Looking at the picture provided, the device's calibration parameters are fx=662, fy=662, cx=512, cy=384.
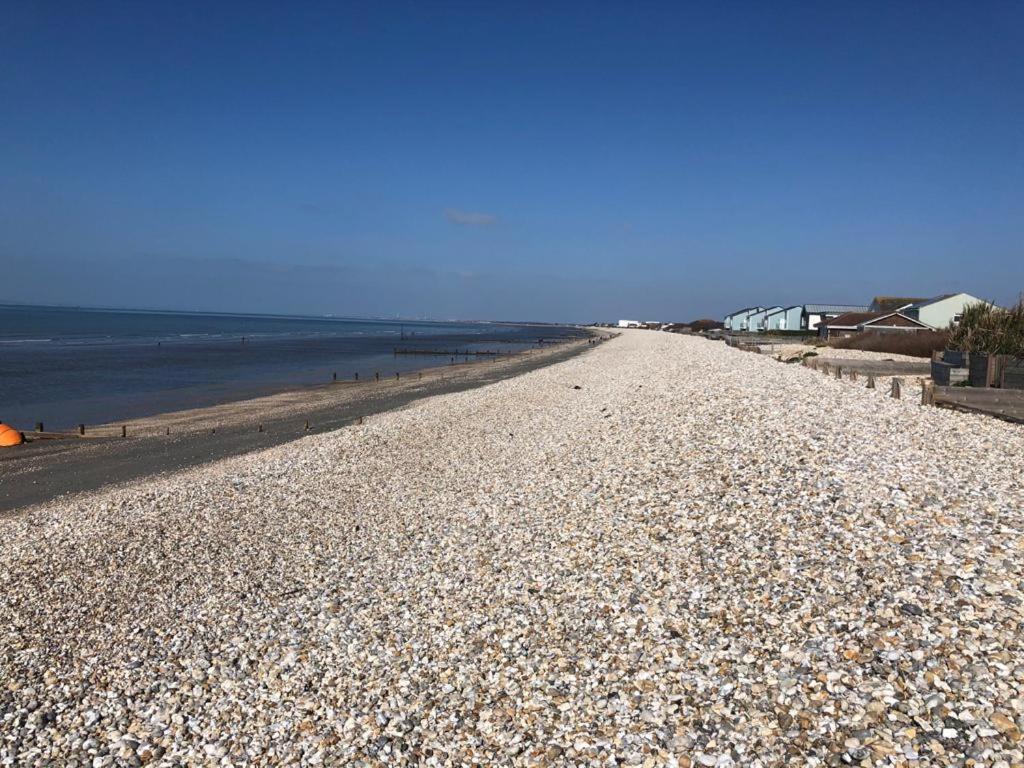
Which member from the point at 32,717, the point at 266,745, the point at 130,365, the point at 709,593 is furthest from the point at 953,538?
the point at 130,365

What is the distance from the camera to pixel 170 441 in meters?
20.1

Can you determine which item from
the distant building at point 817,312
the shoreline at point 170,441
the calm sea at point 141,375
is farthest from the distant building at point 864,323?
the shoreline at point 170,441

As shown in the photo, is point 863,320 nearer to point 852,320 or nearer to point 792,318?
point 852,320

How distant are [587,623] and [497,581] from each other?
5.44 ft

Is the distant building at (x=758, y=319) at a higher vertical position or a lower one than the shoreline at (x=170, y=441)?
higher

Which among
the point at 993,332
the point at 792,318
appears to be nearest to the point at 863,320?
the point at 792,318

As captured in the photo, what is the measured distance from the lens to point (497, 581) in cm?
827

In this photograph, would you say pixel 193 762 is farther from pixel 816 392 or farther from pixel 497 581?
pixel 816 392

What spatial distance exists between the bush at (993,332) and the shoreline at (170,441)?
21.4 m

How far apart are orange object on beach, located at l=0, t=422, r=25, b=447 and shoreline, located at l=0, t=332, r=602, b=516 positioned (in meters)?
0.26

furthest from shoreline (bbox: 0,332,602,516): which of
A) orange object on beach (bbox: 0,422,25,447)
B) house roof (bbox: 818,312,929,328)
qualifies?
house roof (bbox: 818,312,929,328)

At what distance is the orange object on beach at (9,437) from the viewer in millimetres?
19547

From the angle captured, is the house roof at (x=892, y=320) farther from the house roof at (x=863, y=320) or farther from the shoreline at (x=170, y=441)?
the shoreline at (x=170, y=441)

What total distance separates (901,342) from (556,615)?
43.4m
